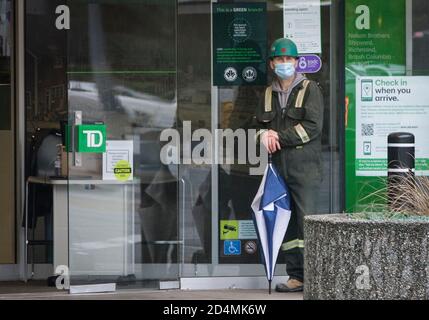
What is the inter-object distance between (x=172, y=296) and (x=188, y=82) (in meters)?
2.08

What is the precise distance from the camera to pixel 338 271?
546 cm

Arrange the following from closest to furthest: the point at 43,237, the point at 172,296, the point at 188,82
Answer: the point at 172,296 < the point at 188,82 < the point at 43,237

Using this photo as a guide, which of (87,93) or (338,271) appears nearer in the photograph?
(338,271)

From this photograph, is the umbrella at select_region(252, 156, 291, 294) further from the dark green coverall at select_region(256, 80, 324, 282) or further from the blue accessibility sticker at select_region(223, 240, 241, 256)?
the blue accessibility sticker at select_region(223, 240, 241, 256)

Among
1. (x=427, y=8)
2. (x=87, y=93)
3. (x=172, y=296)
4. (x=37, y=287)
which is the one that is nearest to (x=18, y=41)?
(x=87, y=93)

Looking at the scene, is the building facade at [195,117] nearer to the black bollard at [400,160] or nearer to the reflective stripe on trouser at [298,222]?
the reflective stripe on trouser at [298,222]

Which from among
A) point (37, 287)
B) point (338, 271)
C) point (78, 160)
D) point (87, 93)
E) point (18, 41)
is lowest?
point (37, 287)

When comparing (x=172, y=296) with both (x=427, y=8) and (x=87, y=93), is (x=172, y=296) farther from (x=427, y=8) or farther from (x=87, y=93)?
(x=427, y=8)

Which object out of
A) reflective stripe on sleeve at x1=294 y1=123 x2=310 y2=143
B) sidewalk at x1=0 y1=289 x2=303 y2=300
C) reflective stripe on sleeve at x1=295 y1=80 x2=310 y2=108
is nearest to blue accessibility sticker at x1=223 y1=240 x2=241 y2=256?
sidewalk at x1=0 y1=289 x2=303 y2=300

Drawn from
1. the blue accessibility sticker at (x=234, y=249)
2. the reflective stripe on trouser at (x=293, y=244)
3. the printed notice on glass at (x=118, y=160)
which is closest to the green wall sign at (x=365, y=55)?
the reflective stripe on trouser at (x=293, y=244)

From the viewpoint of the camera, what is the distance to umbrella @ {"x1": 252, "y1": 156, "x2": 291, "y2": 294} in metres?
8.01

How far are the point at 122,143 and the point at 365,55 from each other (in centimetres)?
247

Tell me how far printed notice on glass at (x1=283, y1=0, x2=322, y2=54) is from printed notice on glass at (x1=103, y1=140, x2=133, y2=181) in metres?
1.86

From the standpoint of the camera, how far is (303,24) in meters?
8.85
